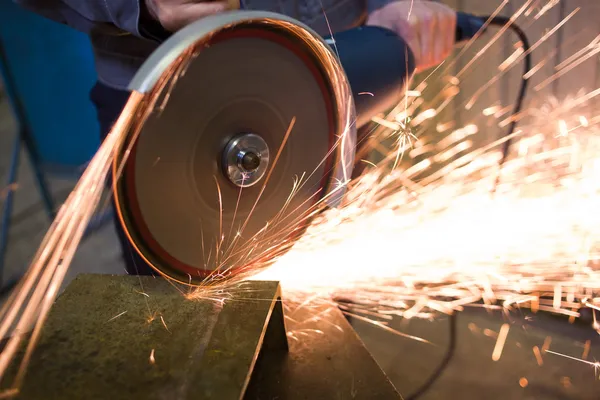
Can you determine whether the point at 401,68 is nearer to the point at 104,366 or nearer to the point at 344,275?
the point at 344,275

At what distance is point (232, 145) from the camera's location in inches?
36.1

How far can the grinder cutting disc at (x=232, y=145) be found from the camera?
2.64 feet

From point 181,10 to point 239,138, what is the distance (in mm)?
258

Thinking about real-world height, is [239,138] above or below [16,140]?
below

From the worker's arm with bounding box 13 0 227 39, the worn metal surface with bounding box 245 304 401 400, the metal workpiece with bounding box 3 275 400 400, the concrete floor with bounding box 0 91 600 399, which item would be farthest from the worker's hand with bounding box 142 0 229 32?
the concrete floor with bounding box 0 91 600 399

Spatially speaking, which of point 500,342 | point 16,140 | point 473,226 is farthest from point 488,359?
point 16,140

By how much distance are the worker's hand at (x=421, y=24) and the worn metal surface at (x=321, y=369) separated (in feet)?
2.42

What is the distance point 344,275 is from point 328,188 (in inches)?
21.7

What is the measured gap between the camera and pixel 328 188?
109 centimetres

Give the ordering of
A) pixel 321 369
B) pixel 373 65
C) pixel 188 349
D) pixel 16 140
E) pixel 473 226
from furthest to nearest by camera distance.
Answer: pixel 16 140
pixel 473 226
pixel 373 65
pixel 321 369
pixel 188 349

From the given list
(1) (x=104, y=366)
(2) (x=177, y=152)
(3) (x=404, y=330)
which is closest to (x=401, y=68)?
(2) (x=177, y=152)

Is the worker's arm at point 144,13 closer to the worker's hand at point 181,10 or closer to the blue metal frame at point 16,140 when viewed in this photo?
the worker's hand at point 181,10

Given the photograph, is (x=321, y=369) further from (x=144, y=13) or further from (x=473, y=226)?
(x=473, y=226)

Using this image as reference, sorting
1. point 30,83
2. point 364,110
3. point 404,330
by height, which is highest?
point 30,83
